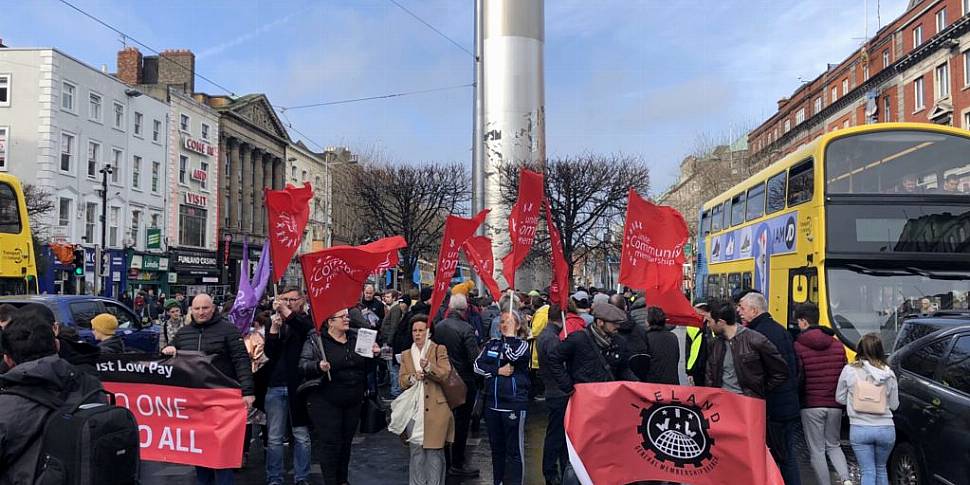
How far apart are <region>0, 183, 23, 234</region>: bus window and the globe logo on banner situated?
14630 mm

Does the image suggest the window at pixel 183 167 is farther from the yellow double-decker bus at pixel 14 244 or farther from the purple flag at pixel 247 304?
the purple flag at pixel 247 304

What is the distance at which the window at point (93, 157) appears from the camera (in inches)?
1447

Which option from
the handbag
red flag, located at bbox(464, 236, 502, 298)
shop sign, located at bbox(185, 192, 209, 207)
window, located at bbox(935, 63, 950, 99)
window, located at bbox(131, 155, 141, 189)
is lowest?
the handbag

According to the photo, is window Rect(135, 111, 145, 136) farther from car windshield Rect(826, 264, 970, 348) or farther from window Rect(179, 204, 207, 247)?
car windshield Rect(826, 264, 970, 348)

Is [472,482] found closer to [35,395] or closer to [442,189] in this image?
[35,395]

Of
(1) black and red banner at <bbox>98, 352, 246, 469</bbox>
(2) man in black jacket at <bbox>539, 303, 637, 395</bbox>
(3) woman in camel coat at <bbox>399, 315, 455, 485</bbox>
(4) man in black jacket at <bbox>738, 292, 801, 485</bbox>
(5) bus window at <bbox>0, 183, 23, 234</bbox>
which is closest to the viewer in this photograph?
(1) black and red banner at <bbox>98, 352, 246, 469</bbox>

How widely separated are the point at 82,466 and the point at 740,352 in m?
4.92

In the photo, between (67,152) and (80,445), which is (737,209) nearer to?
(80,445)

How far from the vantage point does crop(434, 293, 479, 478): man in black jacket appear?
25.2 feet

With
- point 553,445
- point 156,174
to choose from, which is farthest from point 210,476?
point 156,174

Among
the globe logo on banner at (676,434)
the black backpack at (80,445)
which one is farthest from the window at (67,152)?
the globe logo on banner at (676,434)

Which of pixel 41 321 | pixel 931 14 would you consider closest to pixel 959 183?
pixel 41 321

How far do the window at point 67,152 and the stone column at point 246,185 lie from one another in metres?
18.1

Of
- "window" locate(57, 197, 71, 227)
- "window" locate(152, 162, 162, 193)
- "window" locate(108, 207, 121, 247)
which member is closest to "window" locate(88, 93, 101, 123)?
"window" locate(57, 197, 71, 227)
